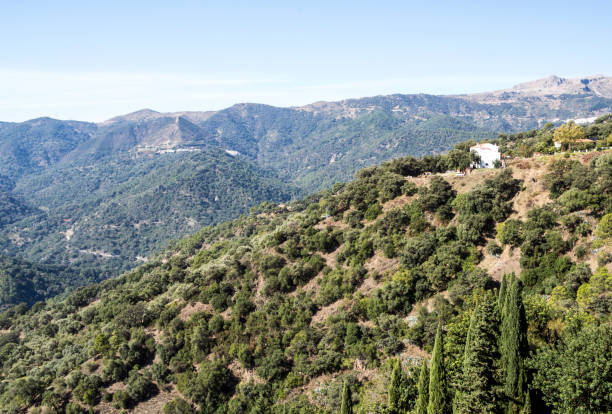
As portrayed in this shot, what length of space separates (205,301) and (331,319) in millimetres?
18613

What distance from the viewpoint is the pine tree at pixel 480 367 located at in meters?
19.9

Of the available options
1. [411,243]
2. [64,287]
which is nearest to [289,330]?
[411,243]

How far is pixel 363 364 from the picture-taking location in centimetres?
3422

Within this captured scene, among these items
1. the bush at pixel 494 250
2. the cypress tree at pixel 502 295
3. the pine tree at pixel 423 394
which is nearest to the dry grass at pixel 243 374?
the pine tree at pixel 423 394

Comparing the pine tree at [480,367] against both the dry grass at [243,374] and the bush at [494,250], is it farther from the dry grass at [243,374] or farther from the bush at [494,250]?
the dry grass at [243,374]

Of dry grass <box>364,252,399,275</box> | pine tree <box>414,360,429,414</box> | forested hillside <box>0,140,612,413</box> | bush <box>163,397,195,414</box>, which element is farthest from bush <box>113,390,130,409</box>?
pine tree <box>414,360,429,414</box>

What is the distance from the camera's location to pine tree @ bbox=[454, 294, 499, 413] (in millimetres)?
19906

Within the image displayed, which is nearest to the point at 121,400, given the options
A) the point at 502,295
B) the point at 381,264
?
the point at 381,264

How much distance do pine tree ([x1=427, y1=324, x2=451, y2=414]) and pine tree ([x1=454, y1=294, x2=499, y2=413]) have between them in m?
0.68

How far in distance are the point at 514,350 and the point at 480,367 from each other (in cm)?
218

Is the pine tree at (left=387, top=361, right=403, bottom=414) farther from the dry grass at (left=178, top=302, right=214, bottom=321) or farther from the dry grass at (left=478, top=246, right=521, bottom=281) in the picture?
the dry grass at (left=178, top=302, right=214, bottom=321)

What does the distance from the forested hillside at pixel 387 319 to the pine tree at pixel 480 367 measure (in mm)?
99

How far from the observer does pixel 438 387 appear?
20.6m

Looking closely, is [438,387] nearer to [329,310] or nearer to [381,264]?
[329,310]
